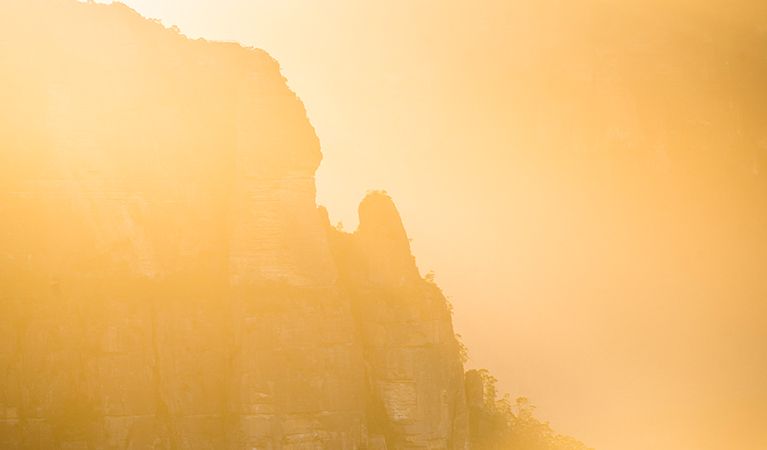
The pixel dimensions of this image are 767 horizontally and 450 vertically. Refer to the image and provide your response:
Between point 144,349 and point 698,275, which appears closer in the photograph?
point 144,349

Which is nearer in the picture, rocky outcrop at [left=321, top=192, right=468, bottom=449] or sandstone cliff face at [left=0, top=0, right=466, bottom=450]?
sandstone cliff face at [left=0, top=0, right=466, bottom=450]

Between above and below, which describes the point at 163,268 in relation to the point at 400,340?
above

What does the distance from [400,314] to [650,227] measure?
53.1 meters

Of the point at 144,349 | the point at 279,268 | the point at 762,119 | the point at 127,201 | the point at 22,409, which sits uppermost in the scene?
the point at 762,119

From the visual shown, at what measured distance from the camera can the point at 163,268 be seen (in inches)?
1364

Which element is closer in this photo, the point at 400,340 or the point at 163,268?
the point at 163,268

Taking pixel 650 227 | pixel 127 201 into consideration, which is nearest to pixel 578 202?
pixel 650 227

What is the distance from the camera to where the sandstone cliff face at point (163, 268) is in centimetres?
3341

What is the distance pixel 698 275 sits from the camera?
8000 cm

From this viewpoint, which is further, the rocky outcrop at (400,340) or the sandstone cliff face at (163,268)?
the rocky outcrop at (400,340)

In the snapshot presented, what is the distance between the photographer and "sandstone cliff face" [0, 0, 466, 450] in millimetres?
33406

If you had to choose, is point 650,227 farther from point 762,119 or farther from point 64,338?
point 64,338

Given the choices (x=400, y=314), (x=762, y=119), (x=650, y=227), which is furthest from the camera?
(x=650, y=227)

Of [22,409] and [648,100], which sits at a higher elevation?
[648,100]
